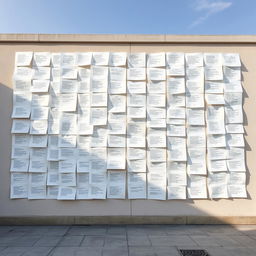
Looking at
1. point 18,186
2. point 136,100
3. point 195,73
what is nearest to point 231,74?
point 195,73

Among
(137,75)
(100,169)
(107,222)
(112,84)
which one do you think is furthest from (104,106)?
(107,222)

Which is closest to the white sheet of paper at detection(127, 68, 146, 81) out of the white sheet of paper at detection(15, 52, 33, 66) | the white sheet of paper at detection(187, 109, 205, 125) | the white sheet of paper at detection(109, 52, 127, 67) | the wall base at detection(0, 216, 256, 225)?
the white sheet of paper at detection(109, 52, 127, 67)

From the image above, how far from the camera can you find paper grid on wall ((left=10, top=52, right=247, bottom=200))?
4785mm

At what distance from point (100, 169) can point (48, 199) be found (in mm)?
1136

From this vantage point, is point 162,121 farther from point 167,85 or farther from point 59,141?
point 59,141

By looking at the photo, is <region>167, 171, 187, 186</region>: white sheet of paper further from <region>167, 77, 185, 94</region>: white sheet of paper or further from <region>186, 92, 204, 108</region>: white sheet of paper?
<region>167, 77, 185, 94</region>: white sheet of paper

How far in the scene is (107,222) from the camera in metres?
4.75

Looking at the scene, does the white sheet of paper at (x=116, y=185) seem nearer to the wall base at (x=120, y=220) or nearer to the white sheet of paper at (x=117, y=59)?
the wall base at (x=120, y=220)

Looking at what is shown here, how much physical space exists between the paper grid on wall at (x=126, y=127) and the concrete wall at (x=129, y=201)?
16cm

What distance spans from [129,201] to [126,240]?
97 cm

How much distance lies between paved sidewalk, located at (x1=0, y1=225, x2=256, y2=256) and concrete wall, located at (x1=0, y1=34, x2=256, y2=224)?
0.20 m

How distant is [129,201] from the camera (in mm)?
4809

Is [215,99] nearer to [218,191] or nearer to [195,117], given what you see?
[195,117]

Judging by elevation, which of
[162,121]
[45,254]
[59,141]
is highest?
[162,121]
